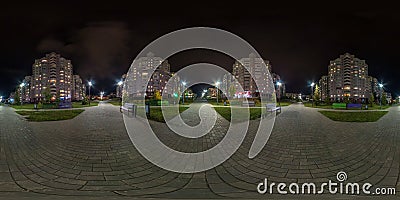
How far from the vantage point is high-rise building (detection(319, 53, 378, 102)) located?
91544 millimetres

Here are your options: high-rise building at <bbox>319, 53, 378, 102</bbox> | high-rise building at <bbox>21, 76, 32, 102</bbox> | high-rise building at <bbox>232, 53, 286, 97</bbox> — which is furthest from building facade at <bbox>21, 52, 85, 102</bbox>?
high-rise building at <bbox>319, 53, 378, 102</bbox>

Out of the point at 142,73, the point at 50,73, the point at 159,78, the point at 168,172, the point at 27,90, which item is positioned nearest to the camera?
the point at 168,172

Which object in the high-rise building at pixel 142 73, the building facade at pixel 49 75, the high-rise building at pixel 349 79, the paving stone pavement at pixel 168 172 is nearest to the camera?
the paving stone pavement at pixel 168 172

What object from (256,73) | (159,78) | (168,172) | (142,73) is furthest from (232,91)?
(168,172)

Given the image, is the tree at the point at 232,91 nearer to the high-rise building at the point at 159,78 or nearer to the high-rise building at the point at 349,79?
the high-rise building at the point at 159,78

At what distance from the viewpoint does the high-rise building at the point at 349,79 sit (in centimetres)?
9154

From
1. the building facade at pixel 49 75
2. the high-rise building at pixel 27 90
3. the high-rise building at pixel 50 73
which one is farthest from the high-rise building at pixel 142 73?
the high-rise building at pixel 27 90

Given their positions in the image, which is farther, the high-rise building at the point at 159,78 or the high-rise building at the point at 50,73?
the high-rise building at the point at 50,73

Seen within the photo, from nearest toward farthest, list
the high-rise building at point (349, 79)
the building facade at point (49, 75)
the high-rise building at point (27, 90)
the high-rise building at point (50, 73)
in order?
the high-rise building at point (50, 73) → the building facade at point (49, 75) → the high-rise building at point (27, 90) → the high-rise building at point (349, 79)

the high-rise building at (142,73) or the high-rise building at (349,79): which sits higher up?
the high-rise building at (349,79)

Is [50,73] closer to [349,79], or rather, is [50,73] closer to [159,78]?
[159,78]

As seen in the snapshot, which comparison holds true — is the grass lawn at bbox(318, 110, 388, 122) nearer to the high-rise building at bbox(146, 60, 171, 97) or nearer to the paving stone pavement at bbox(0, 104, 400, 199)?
the paving stone pavement at bbox(0, 104, 400, 199)

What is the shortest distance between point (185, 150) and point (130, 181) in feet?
8.82

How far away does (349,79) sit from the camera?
330 ft
